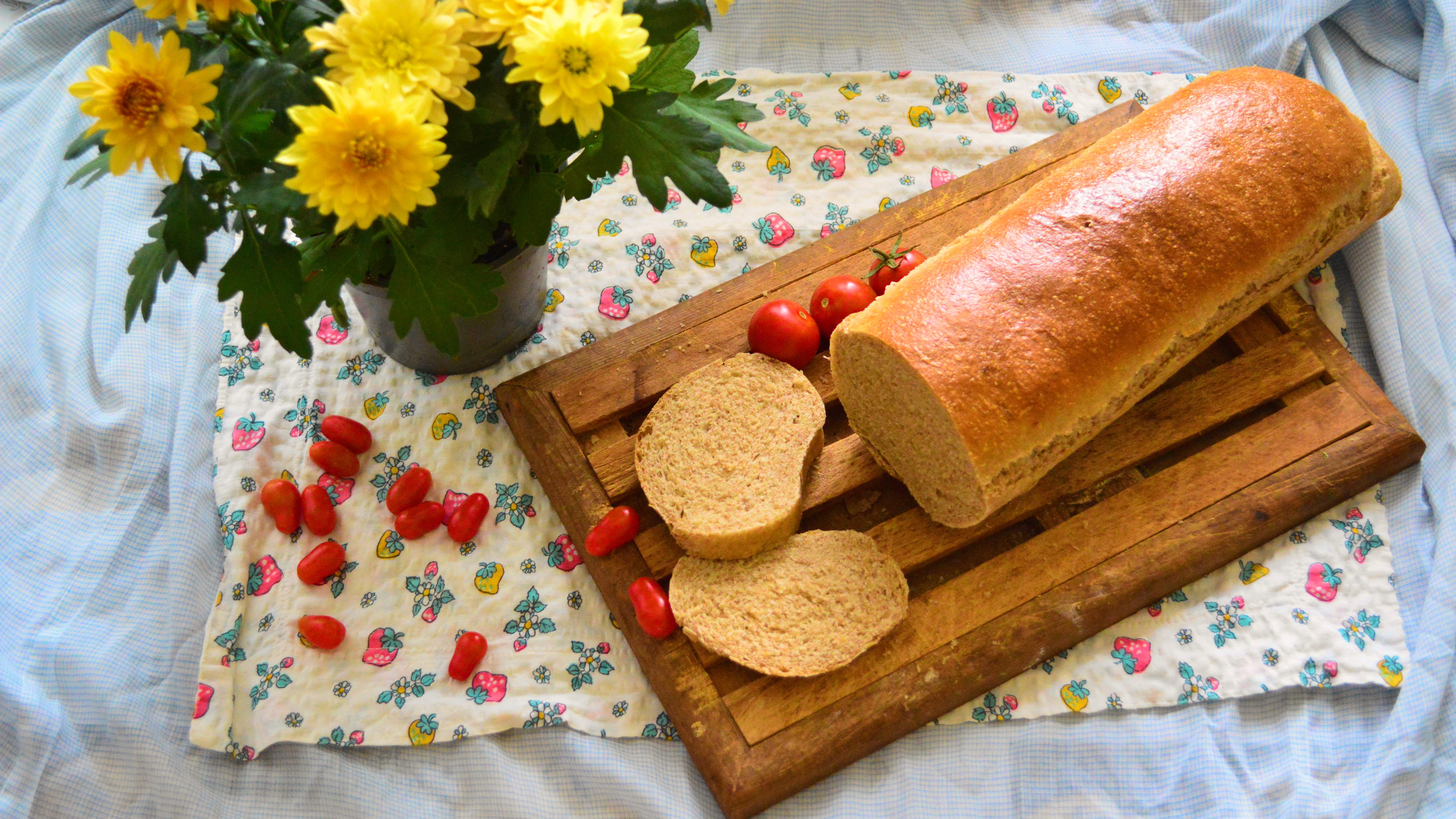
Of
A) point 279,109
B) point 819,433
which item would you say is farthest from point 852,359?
point 279,109

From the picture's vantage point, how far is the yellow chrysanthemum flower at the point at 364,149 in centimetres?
159

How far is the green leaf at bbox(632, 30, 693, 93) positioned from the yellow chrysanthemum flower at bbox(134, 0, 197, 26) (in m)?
0.88

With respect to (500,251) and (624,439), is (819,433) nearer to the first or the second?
(624,439)

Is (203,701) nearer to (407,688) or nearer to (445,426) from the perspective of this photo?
(407,688)

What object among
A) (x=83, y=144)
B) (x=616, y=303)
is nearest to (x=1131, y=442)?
(x=616, y=303)

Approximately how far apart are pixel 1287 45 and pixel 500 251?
2831 mm

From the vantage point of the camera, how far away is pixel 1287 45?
138 inches

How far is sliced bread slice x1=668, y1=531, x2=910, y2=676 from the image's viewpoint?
2.53m

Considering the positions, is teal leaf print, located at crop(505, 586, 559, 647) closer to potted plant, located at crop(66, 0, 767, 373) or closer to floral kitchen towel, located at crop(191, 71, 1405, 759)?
floral kitchen towel, located at crop(191, 71, 1405, 759)

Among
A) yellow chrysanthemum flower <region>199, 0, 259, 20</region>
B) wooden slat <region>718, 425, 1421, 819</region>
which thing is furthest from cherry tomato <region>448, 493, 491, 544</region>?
yellow chrysanthemum flower <region>199, 0, 259, 20</region>

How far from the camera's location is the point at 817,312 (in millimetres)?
2984

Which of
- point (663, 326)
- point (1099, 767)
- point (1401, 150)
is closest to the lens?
point (1099, 767)

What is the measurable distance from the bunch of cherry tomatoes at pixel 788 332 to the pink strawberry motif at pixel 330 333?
42.5 inches

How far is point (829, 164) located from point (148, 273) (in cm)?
216
